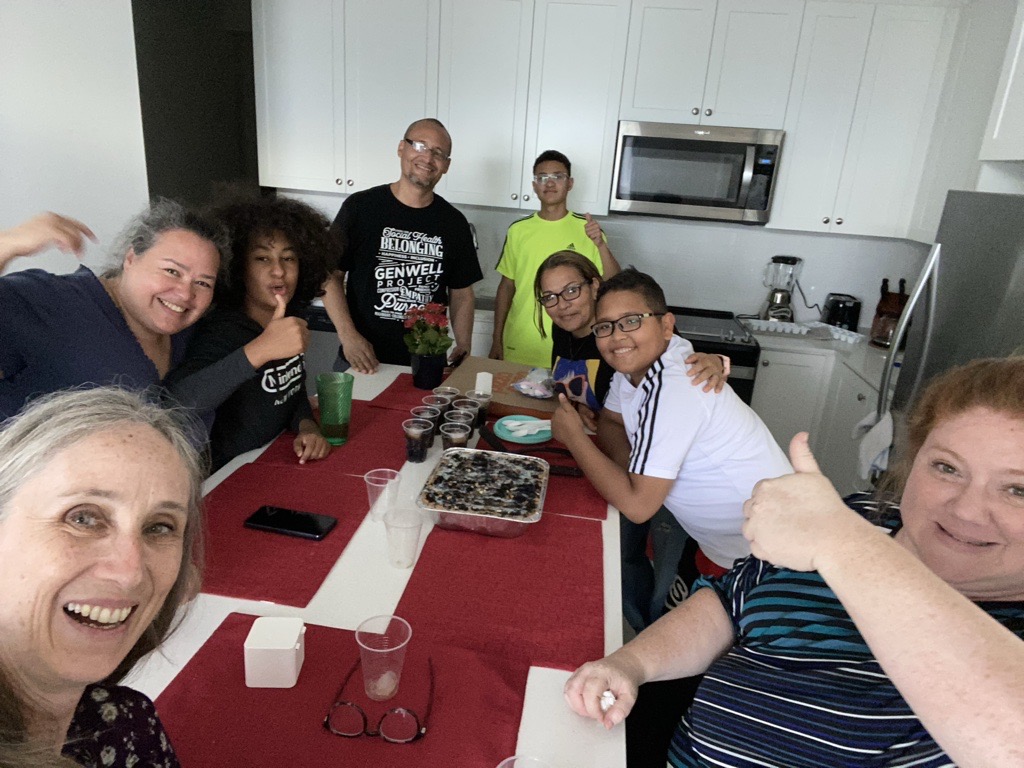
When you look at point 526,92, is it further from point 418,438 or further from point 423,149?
point 418,438

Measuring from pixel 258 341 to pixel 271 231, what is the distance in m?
0.44

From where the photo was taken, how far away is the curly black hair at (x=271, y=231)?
1.85 m

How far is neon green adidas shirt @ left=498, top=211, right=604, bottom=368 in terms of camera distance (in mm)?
3271

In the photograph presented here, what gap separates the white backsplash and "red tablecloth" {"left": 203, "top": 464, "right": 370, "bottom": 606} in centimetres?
266

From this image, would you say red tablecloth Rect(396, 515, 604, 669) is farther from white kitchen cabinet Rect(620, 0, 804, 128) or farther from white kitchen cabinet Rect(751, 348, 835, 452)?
white kitchen cabinet Rect(620, 0, 804, 128)

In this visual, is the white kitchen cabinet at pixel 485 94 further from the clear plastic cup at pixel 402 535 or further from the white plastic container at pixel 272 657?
the white plastic container at pixel 272 657

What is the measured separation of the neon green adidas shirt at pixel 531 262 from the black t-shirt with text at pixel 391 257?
1.33ft

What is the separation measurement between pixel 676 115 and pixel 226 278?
264 cm

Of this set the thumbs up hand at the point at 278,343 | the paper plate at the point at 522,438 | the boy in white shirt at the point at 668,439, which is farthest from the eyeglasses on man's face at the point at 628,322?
the thumbs up hand at the point at 278,343

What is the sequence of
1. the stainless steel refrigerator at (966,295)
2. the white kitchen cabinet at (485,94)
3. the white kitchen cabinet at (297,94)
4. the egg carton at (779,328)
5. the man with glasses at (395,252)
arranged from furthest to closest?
the egg carton at (779,328), the white kitchen cabinet at (297,94), the white kitchen cabinet at (485,94), the man with glasses at (395,252), the stainless steel refrigerator at (966,295)

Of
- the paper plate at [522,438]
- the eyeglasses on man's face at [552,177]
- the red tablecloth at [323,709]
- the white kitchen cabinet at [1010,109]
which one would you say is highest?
the white kitchen cabinet at [1010,109]

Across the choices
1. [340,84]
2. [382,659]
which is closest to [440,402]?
[382,659]

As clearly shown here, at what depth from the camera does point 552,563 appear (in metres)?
1.32

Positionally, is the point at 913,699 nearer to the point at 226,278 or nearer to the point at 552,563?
the point at 552,563
